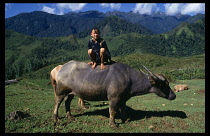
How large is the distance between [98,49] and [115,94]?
223cm

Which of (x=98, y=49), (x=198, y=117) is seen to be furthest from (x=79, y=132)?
(x=198, y=117)

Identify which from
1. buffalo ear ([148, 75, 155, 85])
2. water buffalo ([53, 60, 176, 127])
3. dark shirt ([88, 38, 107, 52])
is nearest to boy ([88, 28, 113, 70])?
dark shirt ([88, 38, 107, 52])

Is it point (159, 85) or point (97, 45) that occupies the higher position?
point (97, 45)

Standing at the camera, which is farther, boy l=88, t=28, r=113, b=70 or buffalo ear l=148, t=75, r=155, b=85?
buffalo ear l=148, t=75, r=155, b=85

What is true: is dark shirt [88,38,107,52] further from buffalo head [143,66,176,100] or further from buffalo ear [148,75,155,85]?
buffalo ear [148,75,155,85]

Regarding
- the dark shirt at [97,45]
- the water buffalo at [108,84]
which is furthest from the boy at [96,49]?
the water buffalo at [108,84]

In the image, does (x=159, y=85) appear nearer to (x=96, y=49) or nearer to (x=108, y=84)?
(x=108, y=84)

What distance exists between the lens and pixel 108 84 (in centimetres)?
725

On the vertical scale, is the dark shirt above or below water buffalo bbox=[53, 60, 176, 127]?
above

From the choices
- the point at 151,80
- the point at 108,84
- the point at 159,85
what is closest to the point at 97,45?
the point at 108,84

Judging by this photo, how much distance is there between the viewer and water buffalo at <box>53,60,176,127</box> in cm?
724

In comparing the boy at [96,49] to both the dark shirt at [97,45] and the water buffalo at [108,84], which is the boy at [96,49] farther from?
the water buffalo at [108,84]

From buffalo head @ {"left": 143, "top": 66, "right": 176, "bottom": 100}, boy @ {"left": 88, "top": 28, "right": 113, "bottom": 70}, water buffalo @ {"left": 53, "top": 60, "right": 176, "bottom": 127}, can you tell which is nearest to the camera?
water buffalo @ {"left": 53, "top": 60, "right": 176, "bottom": 127}
